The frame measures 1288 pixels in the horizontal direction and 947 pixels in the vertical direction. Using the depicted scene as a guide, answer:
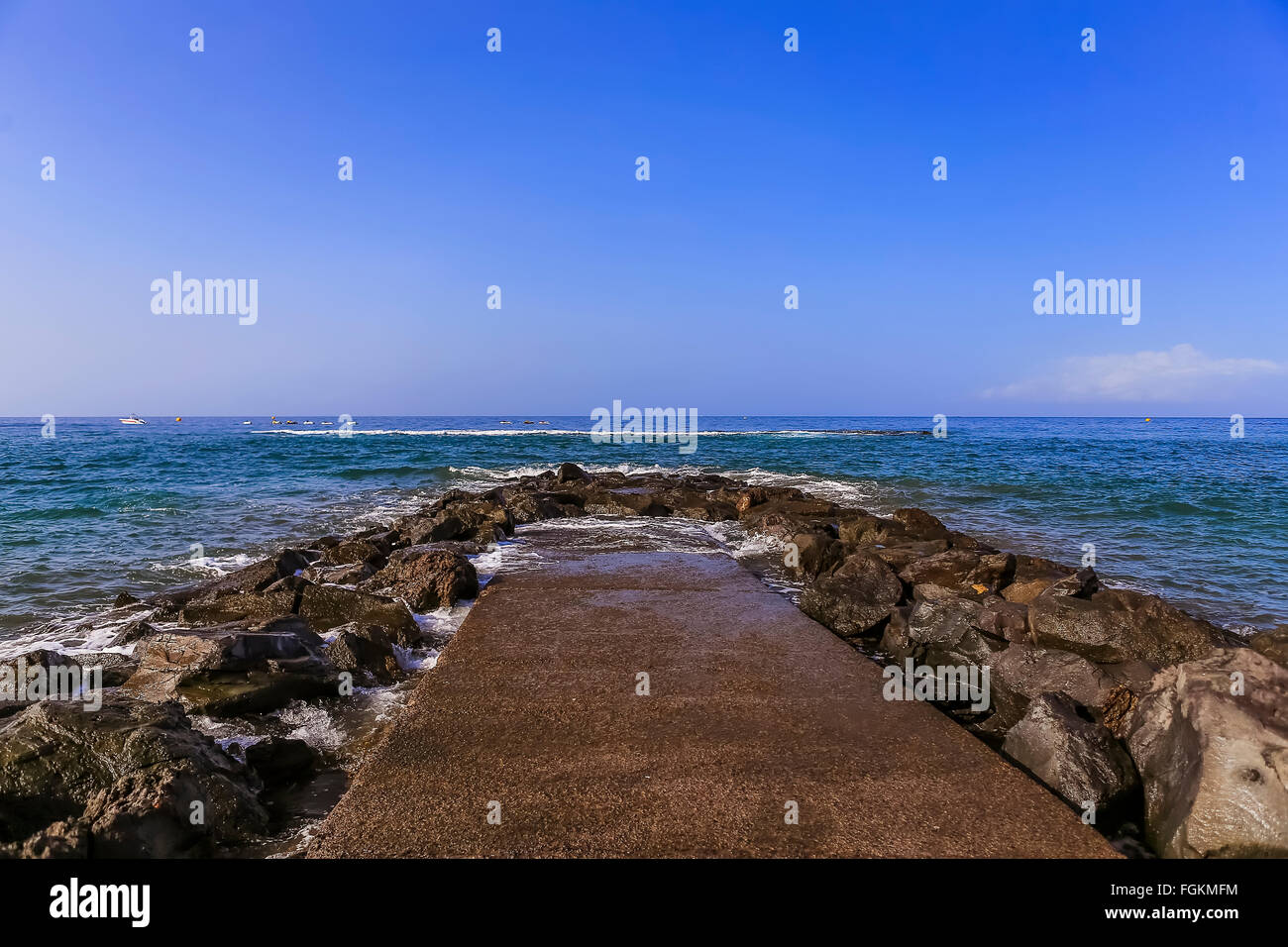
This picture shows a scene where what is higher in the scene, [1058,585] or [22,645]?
[1058,585]

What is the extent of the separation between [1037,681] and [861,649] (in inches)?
67.7

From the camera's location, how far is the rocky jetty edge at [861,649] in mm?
3172

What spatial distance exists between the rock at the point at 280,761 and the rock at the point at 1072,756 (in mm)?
4101

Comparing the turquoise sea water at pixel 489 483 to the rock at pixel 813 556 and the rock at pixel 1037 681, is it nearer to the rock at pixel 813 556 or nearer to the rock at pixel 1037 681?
the rock at pixel 813 556

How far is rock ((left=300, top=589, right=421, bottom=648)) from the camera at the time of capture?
20.9 ft

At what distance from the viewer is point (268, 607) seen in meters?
7.04

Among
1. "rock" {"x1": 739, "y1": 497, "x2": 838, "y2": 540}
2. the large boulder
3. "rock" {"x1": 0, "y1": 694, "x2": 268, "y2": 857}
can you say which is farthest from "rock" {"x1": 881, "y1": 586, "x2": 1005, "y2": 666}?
"rock" {"x1": 0, "y1": 694, "x2": 268, "y2": 857}

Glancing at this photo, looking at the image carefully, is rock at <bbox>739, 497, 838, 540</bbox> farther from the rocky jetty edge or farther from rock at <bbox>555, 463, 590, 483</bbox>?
rock at <bbox>555, 463, 590, 483</bbox>
